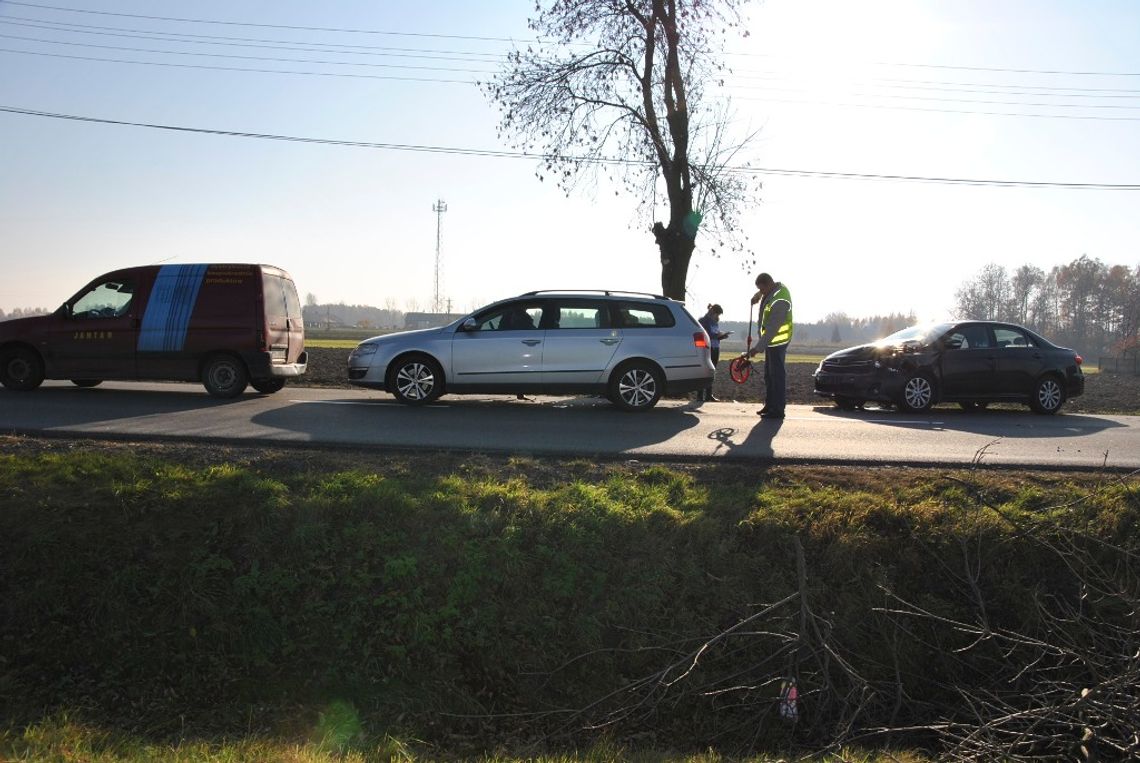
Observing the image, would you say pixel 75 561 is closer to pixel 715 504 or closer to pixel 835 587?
pixel 715 504

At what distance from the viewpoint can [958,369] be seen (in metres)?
13.7

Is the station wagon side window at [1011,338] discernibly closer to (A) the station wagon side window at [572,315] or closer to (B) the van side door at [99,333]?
(A) the station wagon side window at [572,315]

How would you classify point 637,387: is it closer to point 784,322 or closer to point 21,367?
point 784,322

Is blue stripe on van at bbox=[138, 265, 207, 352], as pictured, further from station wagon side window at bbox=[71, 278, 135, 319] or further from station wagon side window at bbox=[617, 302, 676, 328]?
station wagon side window at bbox=[617, 302, 676, 328]

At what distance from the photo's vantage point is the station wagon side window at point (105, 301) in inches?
498

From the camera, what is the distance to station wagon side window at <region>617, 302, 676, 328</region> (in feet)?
40.4

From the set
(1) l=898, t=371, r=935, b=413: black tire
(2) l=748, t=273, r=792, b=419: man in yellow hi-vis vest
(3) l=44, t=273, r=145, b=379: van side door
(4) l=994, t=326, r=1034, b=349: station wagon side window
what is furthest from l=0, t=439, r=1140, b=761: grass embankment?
(4) l=994, t=326, r=1034, b=349: station wagon side window

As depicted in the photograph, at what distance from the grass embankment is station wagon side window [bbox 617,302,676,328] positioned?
17.8ft

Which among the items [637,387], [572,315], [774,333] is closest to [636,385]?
[637,387]

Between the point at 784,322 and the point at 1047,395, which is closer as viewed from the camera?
the point at 784,322

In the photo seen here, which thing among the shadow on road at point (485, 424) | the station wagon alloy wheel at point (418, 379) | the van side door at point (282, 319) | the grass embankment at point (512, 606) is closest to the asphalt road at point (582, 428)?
the shadow on road at point (485, 424)

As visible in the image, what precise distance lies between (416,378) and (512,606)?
6.64 metres

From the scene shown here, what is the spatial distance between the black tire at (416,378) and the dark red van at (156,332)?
2.23m

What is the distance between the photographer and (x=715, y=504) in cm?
689
